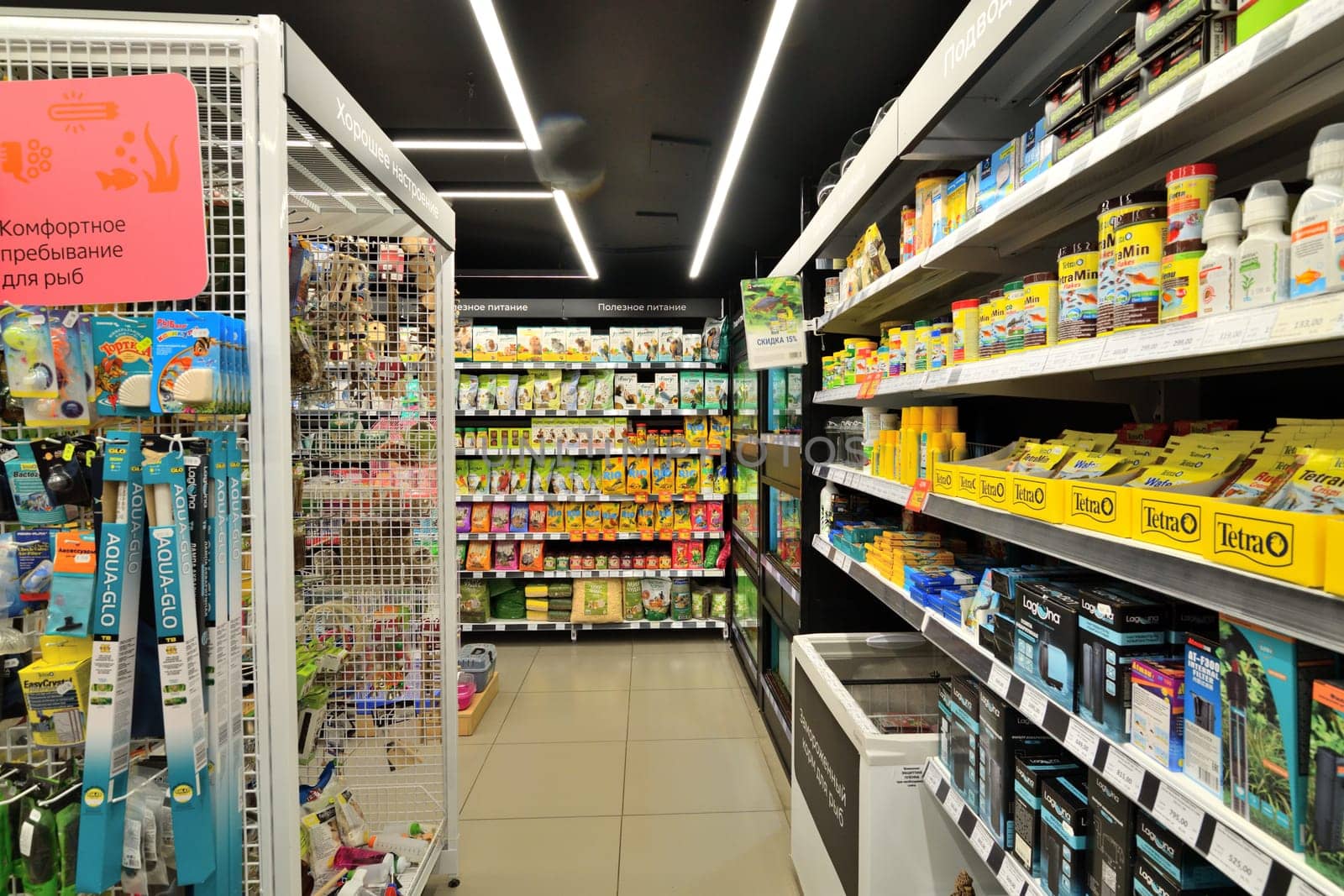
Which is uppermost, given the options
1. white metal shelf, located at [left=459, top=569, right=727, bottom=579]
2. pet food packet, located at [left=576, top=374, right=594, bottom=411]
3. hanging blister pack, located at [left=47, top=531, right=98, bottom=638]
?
pet food packet, located at [left=576, top=374, right=594, bottom=411]

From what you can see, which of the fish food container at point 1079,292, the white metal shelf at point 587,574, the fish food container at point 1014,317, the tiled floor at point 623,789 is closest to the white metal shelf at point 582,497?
the white metal shelf at point 587,574

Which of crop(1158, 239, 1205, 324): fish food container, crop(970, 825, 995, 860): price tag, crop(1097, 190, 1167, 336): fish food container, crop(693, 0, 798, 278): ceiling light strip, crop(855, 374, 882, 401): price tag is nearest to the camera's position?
crop(1158, 239, 1205, 324): fish food container

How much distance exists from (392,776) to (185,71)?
2173 millimetres

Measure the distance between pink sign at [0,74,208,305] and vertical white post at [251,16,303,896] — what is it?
0.10m

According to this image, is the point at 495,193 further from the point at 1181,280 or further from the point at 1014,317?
the point at 1181,280

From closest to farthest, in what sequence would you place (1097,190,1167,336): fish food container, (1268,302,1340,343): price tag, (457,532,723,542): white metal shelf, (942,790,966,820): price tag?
(1268,302,1340,343): price tag → (1097,190,1167,336): fish food container → (942,790,966,820): price tag → (457,532,723,542): white metal shelf

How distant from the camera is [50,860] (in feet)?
3.36

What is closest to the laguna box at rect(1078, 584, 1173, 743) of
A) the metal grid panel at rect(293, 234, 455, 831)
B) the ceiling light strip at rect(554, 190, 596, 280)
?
the metal grid panel at rect(293, 234, 455, 831)

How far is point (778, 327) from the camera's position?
2.60m

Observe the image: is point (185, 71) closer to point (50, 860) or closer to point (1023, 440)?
point (50, 860)

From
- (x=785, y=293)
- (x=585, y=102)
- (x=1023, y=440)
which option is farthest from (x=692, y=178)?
(x=1023, y=440)

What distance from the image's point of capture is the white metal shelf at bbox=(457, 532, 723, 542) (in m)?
5.05

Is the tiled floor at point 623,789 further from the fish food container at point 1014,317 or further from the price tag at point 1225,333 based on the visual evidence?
the price tag at point 1225,333

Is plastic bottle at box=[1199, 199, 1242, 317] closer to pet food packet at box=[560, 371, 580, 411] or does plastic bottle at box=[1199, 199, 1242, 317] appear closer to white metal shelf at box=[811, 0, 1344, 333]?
white metal shelf at box=[811, 0, 1344, 333]
